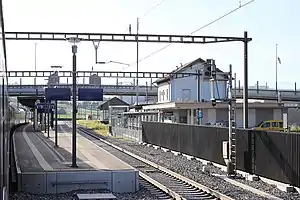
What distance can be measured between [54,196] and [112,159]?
675 centimetres

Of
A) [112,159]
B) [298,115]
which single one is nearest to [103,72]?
[112,159]

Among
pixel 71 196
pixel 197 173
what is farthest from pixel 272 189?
pixel 71 196

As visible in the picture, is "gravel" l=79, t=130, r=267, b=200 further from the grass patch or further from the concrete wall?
the grass patch

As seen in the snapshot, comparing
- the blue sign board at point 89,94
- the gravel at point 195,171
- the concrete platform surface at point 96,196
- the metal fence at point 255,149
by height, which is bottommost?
the gravel at point 195,171

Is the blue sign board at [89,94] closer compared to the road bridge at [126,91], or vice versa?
the blue sign board at [89,94]

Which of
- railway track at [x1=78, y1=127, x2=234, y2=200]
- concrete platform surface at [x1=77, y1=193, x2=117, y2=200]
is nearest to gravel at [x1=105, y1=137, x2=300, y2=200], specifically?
railway track at [x1=78, y1=127, x2=234, y2=200]

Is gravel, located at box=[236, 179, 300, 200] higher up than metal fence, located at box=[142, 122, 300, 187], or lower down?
lower down

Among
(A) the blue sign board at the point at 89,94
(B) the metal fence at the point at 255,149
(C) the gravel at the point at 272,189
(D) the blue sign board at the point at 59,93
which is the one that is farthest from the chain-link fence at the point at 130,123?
(C) the gravel at the point at 272,189

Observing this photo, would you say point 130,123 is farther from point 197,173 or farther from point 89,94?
point 89,94

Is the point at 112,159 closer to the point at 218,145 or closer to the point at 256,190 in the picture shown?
the point at 218,145

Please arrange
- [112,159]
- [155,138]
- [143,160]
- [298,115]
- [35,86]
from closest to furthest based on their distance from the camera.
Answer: [112,159] → [143,160] → [155,138] → [35,86] → [298,115]

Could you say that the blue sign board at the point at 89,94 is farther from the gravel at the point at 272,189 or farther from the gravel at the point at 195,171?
the gravel at the point at 272,189

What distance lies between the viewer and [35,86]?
62.2 m

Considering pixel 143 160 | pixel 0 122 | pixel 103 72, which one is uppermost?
pixel 103 72
